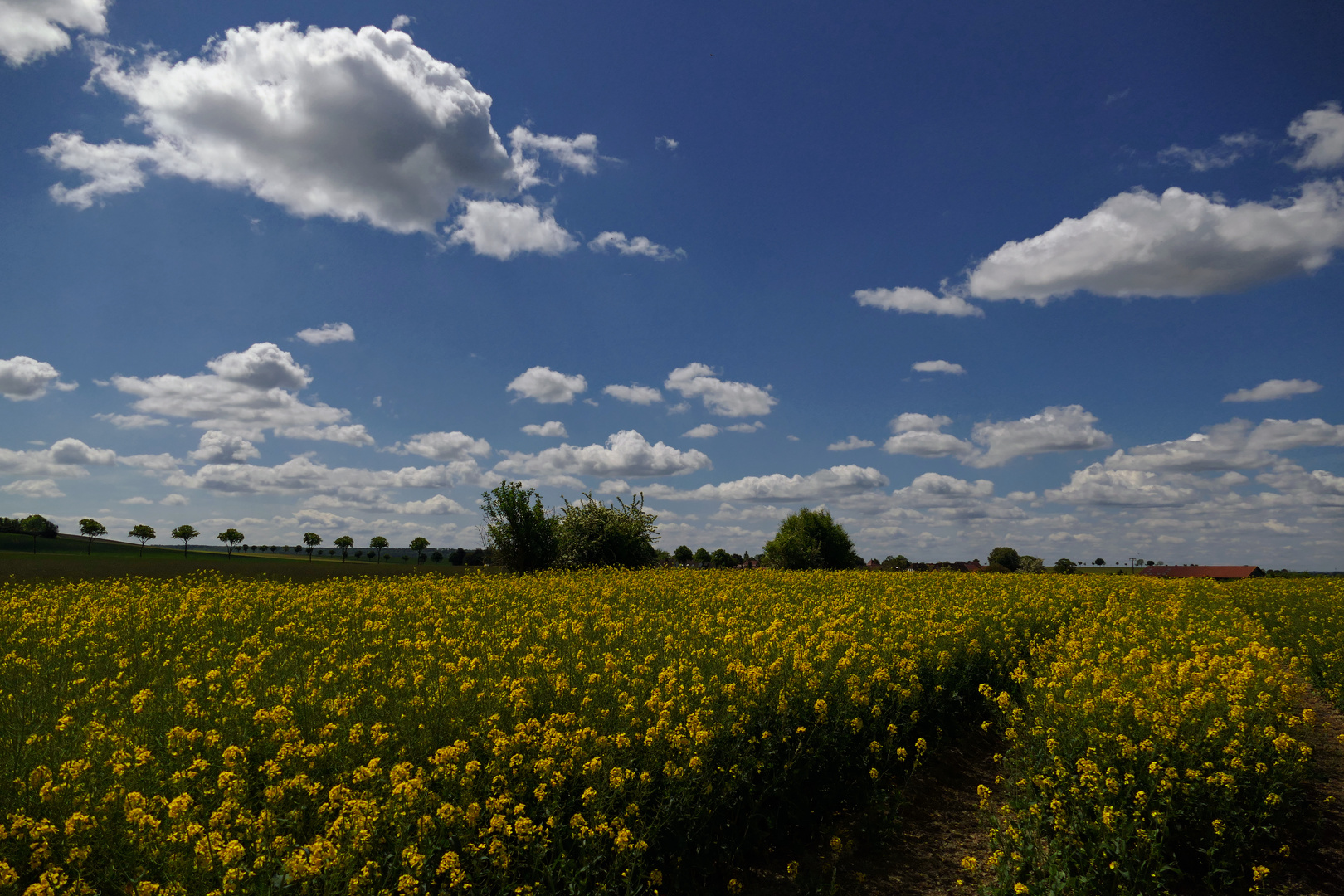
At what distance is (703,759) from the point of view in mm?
5121

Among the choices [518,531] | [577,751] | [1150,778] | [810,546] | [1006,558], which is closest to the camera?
[577,751]

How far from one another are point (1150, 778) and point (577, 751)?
4656 mm

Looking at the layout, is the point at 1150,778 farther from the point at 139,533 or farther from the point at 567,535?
the point at 139,533

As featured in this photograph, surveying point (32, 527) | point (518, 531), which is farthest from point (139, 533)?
point (518, 531)

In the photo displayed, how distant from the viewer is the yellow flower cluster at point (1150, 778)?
5.28 m

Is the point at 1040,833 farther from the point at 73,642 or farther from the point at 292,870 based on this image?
the point at 73,642

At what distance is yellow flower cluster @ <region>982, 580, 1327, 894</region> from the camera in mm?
5277

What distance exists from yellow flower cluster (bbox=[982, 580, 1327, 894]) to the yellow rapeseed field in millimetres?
32

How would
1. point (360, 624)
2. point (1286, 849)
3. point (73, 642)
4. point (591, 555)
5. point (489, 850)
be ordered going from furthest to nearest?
point (591, 555), point (360, 624), point (73, 642), point (1286, 849), point (489, 850)

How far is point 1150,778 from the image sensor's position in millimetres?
5594

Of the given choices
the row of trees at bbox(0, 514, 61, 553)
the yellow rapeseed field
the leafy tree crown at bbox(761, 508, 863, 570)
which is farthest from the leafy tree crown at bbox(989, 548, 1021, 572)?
the row of trees at bbox(0, 514, 61, 553)

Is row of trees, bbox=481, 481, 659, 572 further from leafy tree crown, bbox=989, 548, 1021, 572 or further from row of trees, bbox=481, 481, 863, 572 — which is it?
leafy tree crown, bbox=989, 548, 1021, 572

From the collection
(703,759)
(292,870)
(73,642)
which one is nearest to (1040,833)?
(703,759)

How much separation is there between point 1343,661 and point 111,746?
15.1 meters
